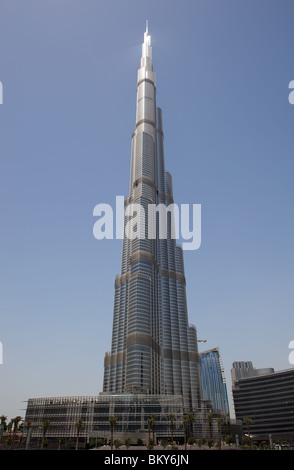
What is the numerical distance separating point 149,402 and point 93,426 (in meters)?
34.6

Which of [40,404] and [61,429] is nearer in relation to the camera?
[61,429]

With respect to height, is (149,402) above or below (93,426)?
above

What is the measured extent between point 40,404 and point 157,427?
70.3 m

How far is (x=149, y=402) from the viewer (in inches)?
7407

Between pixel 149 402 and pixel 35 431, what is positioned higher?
pixel 149 402
